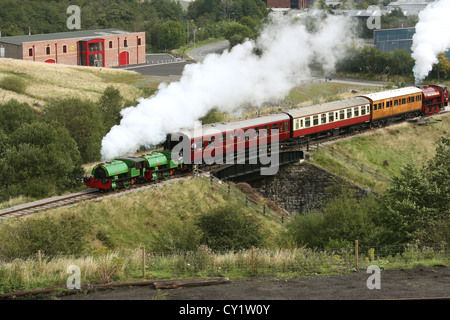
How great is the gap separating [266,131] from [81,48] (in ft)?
223

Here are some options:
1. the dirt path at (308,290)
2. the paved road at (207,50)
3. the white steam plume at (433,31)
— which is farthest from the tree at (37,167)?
the paved road at (207,50)

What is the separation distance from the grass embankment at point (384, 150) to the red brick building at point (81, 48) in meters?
62.5

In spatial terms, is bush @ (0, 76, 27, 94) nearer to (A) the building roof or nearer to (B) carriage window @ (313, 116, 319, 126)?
(A) the building roof

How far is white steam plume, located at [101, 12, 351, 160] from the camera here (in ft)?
124

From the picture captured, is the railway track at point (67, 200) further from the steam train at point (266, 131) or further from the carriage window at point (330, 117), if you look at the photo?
the carriage window at point (330, 117)

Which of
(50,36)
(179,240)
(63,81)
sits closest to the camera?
(179,240)

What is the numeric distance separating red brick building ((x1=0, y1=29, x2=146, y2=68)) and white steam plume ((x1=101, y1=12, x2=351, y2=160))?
4533cm

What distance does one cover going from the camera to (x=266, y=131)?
146 ft

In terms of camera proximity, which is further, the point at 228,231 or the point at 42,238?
the point at 228,231

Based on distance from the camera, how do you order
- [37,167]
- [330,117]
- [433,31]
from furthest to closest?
[433,31], [330,117], [37,167]

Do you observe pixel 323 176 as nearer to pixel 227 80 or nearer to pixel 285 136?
pixel 285 136

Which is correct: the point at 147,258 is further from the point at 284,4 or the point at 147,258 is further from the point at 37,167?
the point at 284,4

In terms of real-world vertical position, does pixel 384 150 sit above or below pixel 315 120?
below

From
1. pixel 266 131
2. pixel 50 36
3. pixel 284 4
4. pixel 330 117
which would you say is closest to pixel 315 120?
pixel 330 117
